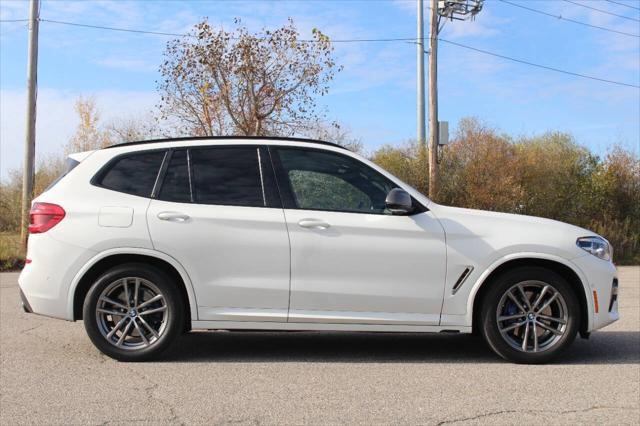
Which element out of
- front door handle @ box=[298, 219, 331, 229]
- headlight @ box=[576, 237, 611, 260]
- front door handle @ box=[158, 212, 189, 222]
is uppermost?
front door handle @ box=[158, 212, 189, 222]

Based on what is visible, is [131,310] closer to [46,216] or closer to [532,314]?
[46,216]

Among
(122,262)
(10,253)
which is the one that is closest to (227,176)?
(122,262)

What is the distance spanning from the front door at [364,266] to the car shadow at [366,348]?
52cm

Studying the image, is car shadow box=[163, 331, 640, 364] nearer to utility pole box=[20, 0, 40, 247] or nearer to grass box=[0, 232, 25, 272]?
grass box=[0, 232, 25, 272]

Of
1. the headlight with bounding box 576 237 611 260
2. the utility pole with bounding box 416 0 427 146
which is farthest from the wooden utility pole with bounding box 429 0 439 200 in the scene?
the headlight with bounding box 576 237 611 260

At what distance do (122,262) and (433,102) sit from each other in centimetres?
1368

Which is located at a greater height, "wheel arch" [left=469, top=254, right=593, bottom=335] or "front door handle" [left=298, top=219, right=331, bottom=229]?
"front door handle" [left=298, top=219, right=331, bottom=229]

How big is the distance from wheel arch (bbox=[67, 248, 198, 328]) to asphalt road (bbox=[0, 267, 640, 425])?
0.49m

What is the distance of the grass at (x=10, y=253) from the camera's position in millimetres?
14594

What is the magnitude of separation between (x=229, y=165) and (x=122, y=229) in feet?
3.47

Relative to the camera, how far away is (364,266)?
526cm

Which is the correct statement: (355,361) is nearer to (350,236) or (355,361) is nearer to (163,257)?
(350,236)

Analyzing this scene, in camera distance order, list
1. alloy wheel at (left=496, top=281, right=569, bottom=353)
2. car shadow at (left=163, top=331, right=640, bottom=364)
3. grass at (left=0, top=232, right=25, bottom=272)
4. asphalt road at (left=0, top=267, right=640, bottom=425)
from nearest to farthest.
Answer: asphalt road at (left=0, top=267, right=640, bottom=425)
alloy wheel at (left=496, top=281, right=569, bottom=353)
car shadow at (left=163, top=331, right=640, bottom=364)
grass at (left=0, top=232, right=25, bottom=272)

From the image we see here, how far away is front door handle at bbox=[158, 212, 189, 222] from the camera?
5.28 metres
